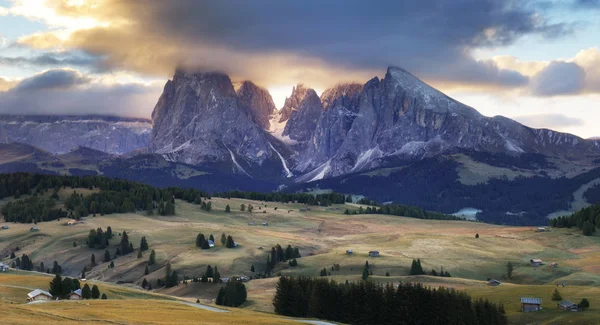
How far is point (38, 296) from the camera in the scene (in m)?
122

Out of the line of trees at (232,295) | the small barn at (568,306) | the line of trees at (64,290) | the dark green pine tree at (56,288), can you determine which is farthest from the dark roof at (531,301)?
the dark green pine tree at (56,288)

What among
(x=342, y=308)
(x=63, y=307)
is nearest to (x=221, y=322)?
(x=63, y=307)

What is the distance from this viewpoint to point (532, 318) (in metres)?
130

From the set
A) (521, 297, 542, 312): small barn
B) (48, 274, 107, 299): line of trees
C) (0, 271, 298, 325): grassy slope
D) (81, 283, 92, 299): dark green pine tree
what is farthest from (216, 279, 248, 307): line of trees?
(521, 297, 542, 312): small barn

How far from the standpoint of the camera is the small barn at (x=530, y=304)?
138 m

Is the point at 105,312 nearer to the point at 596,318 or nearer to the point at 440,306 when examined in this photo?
the point at 440,306

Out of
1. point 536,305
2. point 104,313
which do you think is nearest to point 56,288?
point 104,313

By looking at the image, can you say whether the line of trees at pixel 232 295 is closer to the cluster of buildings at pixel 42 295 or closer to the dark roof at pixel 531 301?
the cluster of buildings at pixel 42 295

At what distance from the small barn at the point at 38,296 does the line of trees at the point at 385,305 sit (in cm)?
4330

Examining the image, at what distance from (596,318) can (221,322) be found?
70528 mm

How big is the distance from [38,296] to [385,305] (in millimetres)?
61831

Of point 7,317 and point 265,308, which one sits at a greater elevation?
point 7,317

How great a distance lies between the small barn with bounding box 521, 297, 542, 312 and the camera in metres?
138

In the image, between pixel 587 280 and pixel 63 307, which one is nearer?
pixel 63 307
